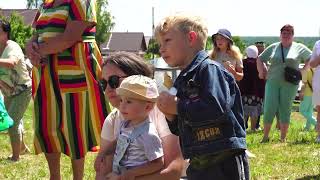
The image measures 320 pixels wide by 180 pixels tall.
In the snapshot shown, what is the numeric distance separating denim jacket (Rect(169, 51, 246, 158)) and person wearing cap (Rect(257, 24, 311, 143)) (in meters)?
5.27

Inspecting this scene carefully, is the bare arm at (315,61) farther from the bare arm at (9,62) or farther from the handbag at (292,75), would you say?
the bare arm at (9,62)

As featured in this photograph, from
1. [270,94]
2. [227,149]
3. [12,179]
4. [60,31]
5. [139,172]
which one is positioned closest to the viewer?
[227,149]

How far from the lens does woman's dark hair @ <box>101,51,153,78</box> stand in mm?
2961

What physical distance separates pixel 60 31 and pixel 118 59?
1.11 metres

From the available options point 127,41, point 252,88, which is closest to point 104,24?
point 127,41

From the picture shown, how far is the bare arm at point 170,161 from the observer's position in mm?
2695

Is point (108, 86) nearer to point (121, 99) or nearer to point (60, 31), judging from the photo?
point (121, 99)

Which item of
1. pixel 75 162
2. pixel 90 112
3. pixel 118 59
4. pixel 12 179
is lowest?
pixel 12 179

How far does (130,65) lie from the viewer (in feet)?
9.73

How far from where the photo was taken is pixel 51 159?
4.16 m

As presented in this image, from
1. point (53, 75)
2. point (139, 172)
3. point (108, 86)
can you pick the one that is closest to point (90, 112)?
point (53, 75)

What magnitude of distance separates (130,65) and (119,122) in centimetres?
31

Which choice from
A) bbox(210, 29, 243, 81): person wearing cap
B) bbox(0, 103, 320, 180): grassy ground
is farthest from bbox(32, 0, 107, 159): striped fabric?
bbox(210, 29, 243, 81): person wearing cap

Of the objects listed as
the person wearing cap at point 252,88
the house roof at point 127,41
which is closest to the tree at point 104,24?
the house roof at point 127,41
